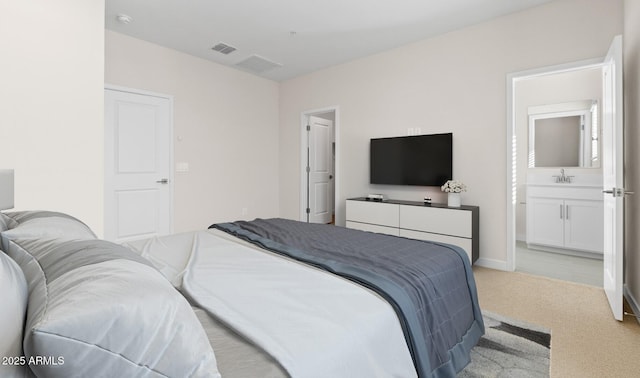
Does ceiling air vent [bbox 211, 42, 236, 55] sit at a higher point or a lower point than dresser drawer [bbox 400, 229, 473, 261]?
higher

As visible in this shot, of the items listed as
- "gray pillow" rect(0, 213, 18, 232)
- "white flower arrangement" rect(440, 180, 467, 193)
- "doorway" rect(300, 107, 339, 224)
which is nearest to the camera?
"gray pillow" rect(0, 213, 18, 232)

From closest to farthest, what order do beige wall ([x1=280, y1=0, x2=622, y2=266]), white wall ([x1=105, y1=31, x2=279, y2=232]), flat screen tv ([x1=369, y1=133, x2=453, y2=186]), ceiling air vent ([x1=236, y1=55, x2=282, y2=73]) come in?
beige wall ([x1=280, y1=0, x2=622, y2=266])
flat screen tv ([x1=369, y1=133, x2=453, y2=186])
white wall ([x1=105, y1=31, x2=279, y2=232])
ceiling air vent ([x1=236, y1=55, x2=282, y2=73])

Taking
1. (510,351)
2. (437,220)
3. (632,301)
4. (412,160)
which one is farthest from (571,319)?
(412,160)

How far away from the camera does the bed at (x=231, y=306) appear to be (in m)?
0.51

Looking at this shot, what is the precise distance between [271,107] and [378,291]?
16.7 ft

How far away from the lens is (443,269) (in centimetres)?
159

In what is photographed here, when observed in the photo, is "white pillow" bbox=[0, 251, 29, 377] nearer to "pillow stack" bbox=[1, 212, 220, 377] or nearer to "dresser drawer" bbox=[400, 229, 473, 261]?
"pillow stack" bbox=[1, 212, 220, 377]

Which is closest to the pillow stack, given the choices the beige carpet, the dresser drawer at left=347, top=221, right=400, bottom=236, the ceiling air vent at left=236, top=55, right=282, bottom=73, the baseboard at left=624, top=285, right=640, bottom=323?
the beige carpet

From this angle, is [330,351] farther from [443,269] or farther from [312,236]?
[312,236]

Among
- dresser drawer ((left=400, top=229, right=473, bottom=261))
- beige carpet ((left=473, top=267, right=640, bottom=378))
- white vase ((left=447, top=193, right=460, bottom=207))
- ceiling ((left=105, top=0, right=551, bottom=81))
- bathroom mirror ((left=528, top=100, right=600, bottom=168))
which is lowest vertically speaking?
beige carpet ((left=473, top=267, right=640, bottom=378))

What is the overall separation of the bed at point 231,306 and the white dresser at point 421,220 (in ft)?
5.69

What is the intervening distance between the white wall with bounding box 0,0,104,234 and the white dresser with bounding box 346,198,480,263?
2.96m

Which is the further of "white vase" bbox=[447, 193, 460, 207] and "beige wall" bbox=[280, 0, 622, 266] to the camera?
"white vase" bbox=[447, 193, 460, 207]

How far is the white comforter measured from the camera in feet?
2.84
